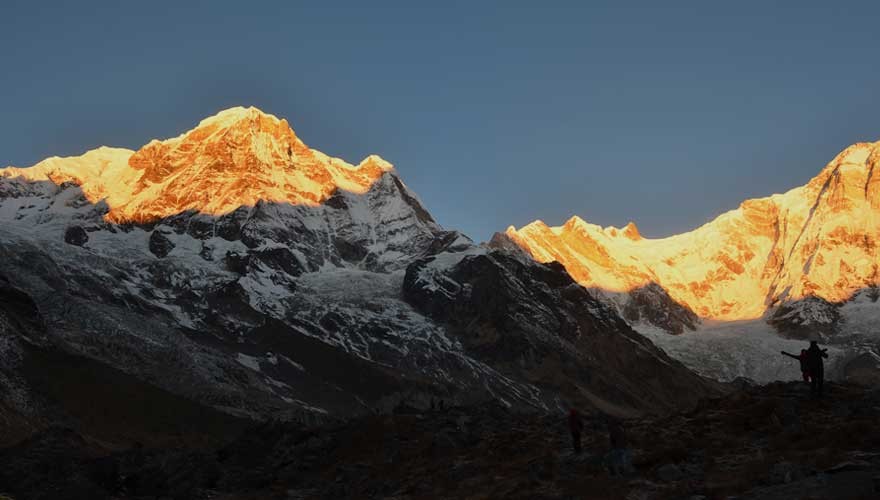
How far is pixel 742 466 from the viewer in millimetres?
36031

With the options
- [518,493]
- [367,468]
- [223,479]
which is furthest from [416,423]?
[518,493]

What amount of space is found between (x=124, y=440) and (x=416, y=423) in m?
127

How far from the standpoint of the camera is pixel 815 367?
43719mm

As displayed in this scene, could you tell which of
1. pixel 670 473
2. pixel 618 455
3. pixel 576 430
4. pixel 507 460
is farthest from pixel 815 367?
pixel 507 460

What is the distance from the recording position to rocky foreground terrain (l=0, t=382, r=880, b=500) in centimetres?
3453

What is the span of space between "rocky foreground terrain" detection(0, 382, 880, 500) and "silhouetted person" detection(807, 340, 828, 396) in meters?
0.78

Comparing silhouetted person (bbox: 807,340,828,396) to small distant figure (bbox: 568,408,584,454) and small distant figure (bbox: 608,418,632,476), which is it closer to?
small distant figure (bbox: 568,408,584,454)

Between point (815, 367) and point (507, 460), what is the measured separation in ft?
45.8

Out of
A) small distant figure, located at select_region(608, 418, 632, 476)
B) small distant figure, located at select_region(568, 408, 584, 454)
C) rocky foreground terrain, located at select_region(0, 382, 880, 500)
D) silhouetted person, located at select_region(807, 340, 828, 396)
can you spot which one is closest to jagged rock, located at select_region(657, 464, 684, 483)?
rocky foreground terrain, located at select_region(0, 382, 880, 500)

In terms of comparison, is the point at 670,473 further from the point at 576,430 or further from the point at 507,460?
the point at 507,460

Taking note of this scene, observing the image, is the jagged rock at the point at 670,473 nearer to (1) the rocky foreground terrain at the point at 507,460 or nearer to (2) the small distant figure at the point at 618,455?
(1) the rocky foreground terrain at the point at 507,460

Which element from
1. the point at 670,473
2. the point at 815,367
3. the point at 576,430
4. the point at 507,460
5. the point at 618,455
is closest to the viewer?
the point at 670,473

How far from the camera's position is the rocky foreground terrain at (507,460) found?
1359 inches

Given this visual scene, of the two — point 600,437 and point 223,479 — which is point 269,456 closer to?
point 223,479
